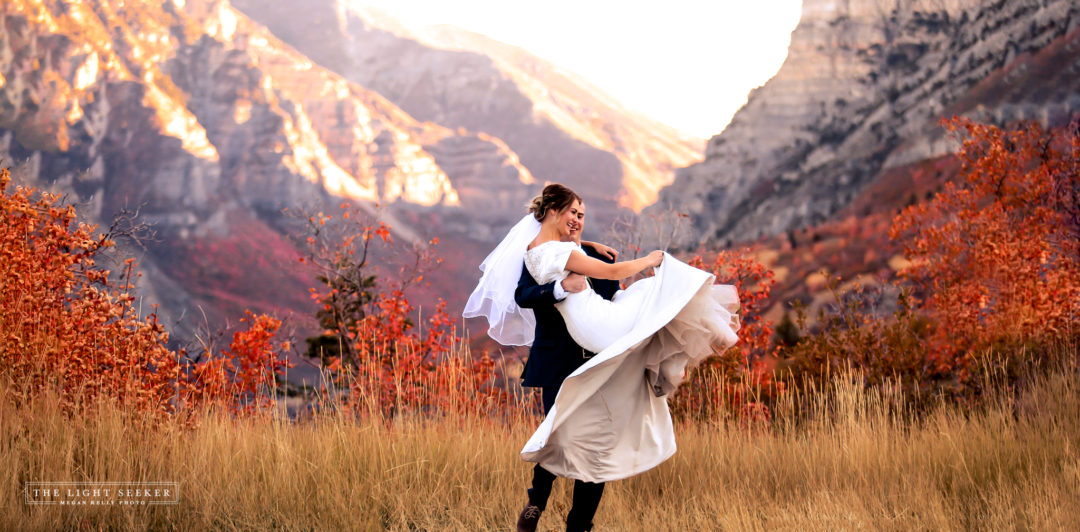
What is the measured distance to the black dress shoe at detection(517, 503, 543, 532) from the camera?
3902 mm

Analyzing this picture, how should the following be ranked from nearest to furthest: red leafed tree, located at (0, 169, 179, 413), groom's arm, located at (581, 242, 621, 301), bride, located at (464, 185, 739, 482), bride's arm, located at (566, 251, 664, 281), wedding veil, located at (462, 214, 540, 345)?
1. bride, located at (464, 185, 739, 482)
2. bride's arm, located at (566, 251, 664, 281)
3. groom's arm, located at (581, 242, 621, 301)
4. wedding veil, located at (462, 214, 540, 345)
5. red leafed tree, located at (0, 169, 179, 413)

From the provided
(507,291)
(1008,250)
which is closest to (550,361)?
(507,291)

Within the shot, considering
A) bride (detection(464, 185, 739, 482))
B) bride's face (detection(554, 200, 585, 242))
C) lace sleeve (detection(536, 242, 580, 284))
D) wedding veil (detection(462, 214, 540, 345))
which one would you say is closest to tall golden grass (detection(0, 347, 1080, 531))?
bride (detection(464, 185, 739, 482))

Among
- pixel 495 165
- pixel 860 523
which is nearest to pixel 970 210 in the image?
pixel 860 523

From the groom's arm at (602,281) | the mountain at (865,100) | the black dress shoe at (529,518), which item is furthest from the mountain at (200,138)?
the black dress shoe at (529,518)

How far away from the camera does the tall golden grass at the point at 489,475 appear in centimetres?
430

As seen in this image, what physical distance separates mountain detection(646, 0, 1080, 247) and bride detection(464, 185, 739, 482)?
1798 inches

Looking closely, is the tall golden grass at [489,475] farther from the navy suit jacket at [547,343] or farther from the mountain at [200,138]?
the mountain at [200,138]

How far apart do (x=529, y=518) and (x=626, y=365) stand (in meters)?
0.92

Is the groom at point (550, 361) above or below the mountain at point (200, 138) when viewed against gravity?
below

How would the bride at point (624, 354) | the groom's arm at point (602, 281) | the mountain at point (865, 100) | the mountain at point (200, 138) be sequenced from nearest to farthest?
the bride at point (624, 354) < the groom's arm at point (602, 281) < the mountain at point (865, 100) < the mountain at point (200, 138)

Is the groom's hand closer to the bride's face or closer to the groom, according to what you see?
the groom

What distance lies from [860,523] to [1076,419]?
240 cm

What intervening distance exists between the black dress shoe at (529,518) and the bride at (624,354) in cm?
25
